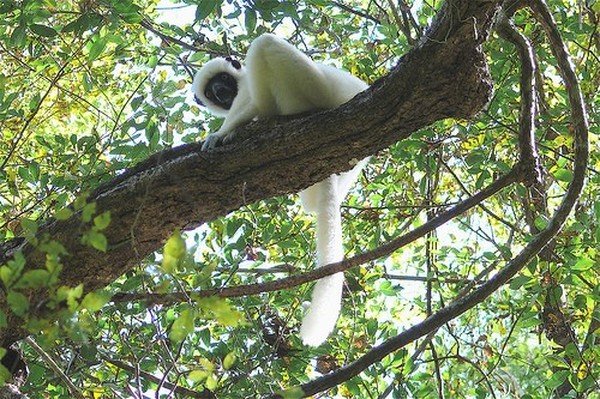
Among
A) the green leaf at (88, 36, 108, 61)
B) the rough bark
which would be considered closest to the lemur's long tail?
the rough bark

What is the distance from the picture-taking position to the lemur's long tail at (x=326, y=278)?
3.62 metres

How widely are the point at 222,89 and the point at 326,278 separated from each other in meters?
2.52

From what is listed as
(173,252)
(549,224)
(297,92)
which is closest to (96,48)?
(297,92)

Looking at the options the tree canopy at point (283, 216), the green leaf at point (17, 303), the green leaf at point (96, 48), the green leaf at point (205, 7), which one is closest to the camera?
the green leaf at point (17, 303)

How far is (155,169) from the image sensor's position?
3217mm

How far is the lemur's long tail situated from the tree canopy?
0.92ft

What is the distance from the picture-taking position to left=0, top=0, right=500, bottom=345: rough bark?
279 centimetres

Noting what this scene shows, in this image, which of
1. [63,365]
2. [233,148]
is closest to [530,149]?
[233,148]

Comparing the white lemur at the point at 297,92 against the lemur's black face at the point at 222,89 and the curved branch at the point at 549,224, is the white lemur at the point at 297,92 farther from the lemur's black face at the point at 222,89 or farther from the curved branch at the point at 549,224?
the lemur's black face at the point at 222,89

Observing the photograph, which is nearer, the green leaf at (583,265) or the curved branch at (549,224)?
the curved branch at (549,224)

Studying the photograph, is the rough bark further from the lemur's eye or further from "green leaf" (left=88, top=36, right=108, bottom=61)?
the lemur's eye

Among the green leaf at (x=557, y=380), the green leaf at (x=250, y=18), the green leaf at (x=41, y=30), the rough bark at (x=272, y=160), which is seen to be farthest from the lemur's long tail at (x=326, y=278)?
the green leaf at (x=41, y=30)

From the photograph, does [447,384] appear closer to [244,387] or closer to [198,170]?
[244,387]

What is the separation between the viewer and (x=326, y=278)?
3805 millimetres
